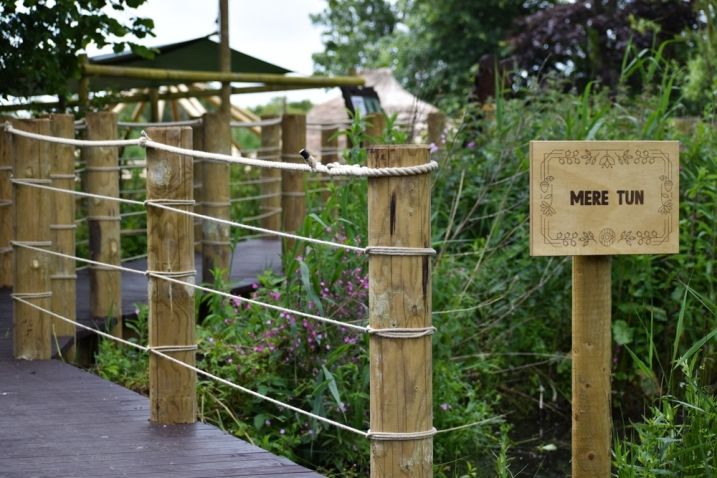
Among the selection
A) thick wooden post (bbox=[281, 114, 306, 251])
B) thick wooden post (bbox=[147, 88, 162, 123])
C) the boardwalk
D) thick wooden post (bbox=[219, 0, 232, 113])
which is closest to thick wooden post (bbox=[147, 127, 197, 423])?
the boardwalk

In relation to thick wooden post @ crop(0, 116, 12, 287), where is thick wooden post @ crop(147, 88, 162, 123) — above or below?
above

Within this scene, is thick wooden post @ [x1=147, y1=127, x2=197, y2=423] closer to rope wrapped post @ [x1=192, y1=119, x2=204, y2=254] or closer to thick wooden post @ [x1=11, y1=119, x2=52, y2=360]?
thick wooden post @ [x1=11, y1=119, x2=52, y2=360]

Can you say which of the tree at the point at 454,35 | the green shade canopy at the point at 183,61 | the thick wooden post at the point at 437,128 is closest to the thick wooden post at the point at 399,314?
the thick wooden post at the point at 437,128

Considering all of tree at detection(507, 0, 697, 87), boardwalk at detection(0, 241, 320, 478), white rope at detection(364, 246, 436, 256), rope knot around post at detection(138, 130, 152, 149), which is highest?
tree at detection(507, 0, 697, 87)

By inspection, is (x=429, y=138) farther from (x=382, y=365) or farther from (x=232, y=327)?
(x=382, y=365)

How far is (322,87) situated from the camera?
8.85 meters

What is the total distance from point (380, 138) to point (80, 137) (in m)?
2.39

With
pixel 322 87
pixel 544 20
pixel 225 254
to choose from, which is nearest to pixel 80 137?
pixel 225 254

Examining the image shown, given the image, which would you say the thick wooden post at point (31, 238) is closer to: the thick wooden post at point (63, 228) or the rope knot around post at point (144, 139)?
the thick wooden post at point (63, 228)

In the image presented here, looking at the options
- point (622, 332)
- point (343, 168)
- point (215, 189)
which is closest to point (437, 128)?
point (215, 189)

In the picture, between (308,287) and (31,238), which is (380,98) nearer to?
(31,238)

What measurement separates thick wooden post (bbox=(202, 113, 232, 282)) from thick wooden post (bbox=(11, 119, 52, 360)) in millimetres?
1557

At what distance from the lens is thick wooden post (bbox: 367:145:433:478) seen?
244cm

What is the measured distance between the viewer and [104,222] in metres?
5.21
